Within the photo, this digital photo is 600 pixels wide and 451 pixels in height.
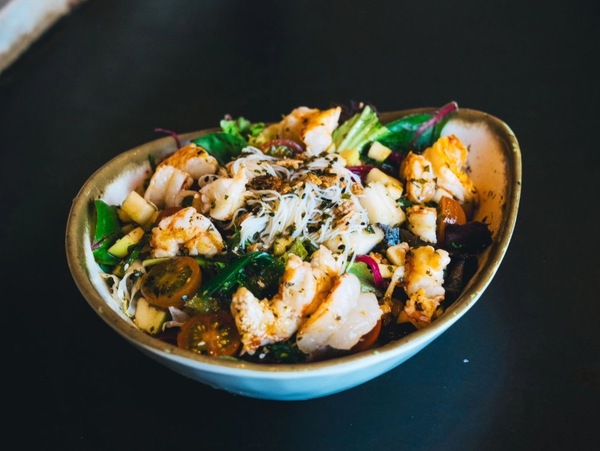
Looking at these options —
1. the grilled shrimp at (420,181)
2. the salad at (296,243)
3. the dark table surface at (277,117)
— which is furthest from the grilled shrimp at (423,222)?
the dark table surface at (277,117)

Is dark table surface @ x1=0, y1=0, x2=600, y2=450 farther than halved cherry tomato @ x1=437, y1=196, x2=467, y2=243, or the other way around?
halved cherry tomato @ x1=437, y1=196, x2=467, y2=243

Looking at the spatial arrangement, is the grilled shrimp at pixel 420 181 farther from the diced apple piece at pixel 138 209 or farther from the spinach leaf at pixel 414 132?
the diced apple piece at pixel 138 209

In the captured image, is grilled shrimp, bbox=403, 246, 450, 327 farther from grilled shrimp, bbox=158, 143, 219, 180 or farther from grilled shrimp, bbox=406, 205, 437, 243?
grilled shrimp, bbox=158, 143, 219, 180

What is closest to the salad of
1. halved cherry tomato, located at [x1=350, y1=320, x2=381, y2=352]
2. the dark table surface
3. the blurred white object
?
halved cherry tomato, located at [x1=350, y1=320, x2=381, y2=352]

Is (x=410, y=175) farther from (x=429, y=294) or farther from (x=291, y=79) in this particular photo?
(x=291, y=79)

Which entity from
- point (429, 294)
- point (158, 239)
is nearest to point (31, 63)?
point (158, 239)

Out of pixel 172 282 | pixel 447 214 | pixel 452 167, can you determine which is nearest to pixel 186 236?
pixel 172 282
